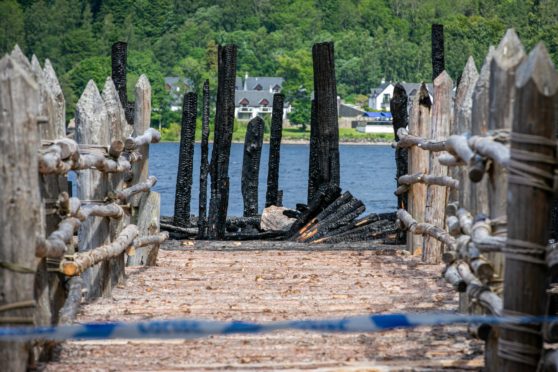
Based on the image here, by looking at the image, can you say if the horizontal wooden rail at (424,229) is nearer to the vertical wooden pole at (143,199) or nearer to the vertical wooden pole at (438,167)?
the vertical wooden pole at (438,167)

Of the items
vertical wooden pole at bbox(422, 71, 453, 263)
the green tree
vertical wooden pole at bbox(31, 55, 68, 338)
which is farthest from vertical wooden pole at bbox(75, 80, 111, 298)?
the green tree

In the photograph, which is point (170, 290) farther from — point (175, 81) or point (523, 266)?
point (175, 81)

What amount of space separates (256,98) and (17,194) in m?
132

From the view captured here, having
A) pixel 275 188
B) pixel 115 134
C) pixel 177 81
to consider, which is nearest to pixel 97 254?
pixel 115 134

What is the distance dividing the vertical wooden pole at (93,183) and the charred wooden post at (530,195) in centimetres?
356

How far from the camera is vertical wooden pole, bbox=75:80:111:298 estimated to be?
808 centimetres

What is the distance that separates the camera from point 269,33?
156000mm

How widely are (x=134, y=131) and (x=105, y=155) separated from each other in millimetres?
1990

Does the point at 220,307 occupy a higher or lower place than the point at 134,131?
lower

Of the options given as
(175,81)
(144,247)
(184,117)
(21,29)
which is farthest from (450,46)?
(144,247)

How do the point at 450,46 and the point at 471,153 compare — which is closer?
the point at 471,153

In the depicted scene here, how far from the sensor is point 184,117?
802 inches

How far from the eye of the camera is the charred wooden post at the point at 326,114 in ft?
52.2

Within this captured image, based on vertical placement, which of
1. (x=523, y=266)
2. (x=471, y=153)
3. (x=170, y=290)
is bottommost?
(x=170, y=290)
